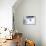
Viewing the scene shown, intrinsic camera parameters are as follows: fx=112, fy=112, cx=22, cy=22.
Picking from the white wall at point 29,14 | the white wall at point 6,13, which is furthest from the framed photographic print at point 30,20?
the white wall at point 6,13

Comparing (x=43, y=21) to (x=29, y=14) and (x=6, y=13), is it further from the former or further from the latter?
(x=6, y=13)

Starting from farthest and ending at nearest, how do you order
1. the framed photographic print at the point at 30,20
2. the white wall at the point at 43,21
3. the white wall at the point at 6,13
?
the framed photographic print at the point at 30,20
the white wall at the point at 43,21
the white wall at the point at 6,13

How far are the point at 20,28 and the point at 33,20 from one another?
704 mm

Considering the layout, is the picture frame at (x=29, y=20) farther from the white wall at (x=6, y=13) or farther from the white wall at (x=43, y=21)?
the white wall at (x=6, y=13)

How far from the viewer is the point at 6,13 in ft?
13.2

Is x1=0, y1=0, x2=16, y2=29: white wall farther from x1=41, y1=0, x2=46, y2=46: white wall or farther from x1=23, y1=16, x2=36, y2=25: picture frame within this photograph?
x1=41, y1=0, x2=46, y2=46: white wall

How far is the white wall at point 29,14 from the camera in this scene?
16.9 ft

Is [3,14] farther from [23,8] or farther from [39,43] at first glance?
[39,43]

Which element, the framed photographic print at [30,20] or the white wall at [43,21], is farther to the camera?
the framed photographic print at [30,20]

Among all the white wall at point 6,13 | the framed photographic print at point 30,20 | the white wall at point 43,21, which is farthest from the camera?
the framed photographic print at point 30,20

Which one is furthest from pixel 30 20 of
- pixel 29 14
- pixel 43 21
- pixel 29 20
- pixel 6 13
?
pixel 6 13

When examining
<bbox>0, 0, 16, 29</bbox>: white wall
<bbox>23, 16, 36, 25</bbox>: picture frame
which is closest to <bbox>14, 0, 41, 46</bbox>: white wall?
<bbox>23, 16, 36, 25</bbox>: picture frame

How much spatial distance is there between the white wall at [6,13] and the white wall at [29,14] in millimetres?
1118

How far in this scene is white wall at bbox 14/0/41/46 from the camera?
514 cm
